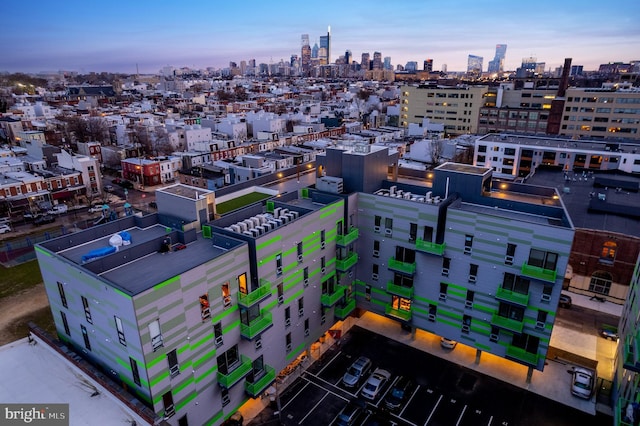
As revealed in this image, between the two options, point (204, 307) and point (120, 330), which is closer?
point (120, 330)

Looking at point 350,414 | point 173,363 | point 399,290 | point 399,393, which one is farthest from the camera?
point 399,290

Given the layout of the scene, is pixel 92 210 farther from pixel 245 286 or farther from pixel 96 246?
pixel 245 286

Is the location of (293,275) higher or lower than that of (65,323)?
higher

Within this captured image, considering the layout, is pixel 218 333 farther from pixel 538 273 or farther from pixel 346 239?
pixel 538 273

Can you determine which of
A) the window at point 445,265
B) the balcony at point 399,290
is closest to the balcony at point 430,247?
the window at point 445,265

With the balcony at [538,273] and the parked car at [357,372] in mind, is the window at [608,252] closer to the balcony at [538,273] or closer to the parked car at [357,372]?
the balcony at [538,273]

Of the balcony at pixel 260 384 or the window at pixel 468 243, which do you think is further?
the window at pixel 468 243

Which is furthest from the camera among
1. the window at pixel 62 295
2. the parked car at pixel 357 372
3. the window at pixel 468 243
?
the parked car at pixel 357 372

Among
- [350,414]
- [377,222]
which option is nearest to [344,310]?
[377,222]
